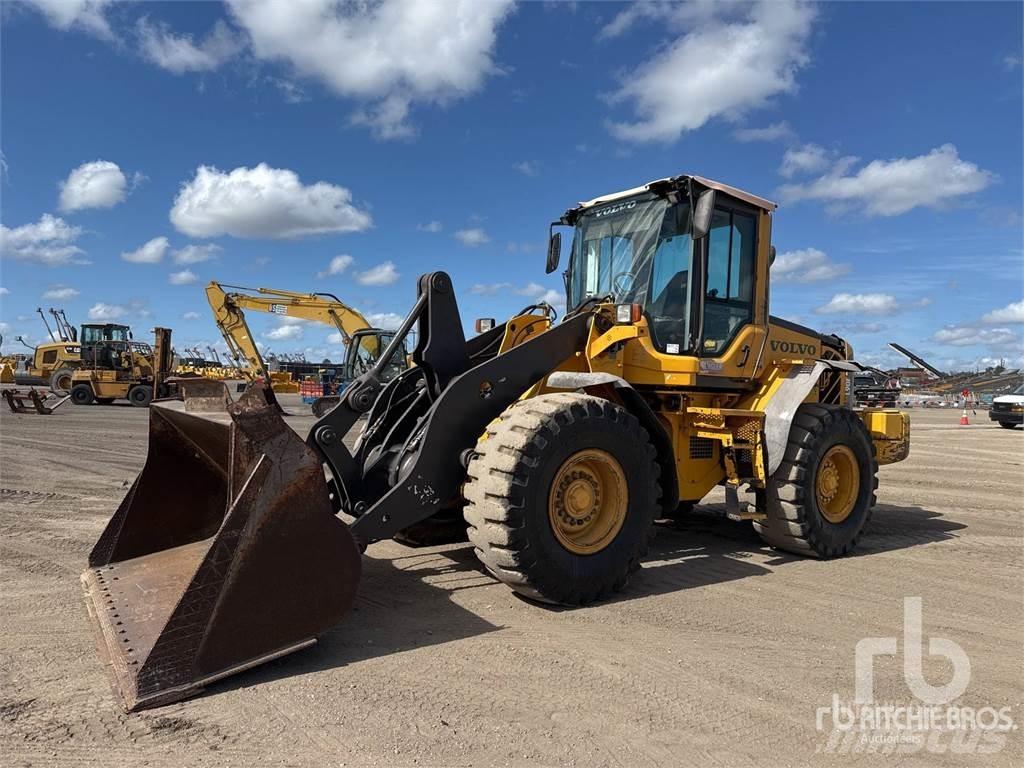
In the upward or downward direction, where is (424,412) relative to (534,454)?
upward

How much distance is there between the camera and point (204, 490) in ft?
15.9

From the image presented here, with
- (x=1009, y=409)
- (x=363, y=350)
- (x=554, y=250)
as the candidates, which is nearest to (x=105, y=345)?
(x=363, y=350)

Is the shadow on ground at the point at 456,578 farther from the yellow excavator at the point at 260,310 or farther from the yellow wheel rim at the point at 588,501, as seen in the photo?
the yellow excavator at the point at 260,310

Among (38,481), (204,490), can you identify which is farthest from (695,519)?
(38,481)

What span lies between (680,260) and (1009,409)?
78.0 feet

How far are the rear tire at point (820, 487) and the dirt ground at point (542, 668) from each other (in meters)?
0.23

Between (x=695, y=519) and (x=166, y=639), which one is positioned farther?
(x=695, y=519)

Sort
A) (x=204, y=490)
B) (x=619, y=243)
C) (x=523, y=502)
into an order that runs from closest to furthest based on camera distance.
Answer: (x=523, y=502)
(x=204, y=490)
(x=619, y=243)

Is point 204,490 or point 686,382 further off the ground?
point 686,382

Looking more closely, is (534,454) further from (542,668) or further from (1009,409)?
(1009,409)

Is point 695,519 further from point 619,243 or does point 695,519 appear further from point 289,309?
point 289,309

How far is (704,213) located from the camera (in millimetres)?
5344

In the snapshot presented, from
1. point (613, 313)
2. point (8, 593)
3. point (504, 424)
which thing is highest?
point (613, 313)

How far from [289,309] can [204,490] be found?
22.4m
